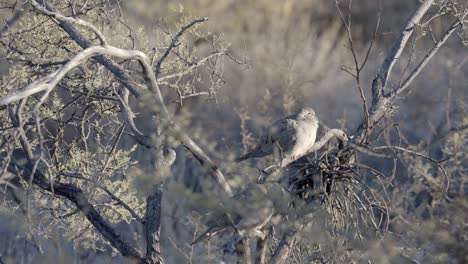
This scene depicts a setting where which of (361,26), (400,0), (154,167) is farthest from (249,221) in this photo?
(400,0)

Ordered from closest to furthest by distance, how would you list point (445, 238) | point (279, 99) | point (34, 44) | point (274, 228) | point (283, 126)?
point (445, 238)
point (274, 228)
point (283, 126)
point (34, 44)
point (279, 99)

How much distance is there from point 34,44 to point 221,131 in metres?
6.53

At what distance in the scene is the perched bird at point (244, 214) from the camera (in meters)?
3.12

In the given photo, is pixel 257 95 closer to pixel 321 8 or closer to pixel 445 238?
pixel 321 8

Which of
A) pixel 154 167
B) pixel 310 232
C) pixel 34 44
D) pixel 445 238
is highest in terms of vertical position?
pixel 34 44

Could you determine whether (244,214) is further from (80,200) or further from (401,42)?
(401,42)

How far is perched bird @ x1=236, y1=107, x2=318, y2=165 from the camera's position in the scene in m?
4.32

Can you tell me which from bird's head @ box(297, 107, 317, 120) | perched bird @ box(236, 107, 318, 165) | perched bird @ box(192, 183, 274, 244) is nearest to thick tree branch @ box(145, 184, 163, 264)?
perched bird @ box(236, 107, 318, 165)

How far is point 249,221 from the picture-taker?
337 cm

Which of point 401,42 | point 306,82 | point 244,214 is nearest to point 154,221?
point 244,214

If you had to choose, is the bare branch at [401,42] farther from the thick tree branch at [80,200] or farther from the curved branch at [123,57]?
the thick tree branch at [80,200]

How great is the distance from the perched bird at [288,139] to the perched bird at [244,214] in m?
0.76

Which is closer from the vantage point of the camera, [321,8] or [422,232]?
[422,232]

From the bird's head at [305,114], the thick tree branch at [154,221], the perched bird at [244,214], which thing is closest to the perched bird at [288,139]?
the bird's head at [305,114]
